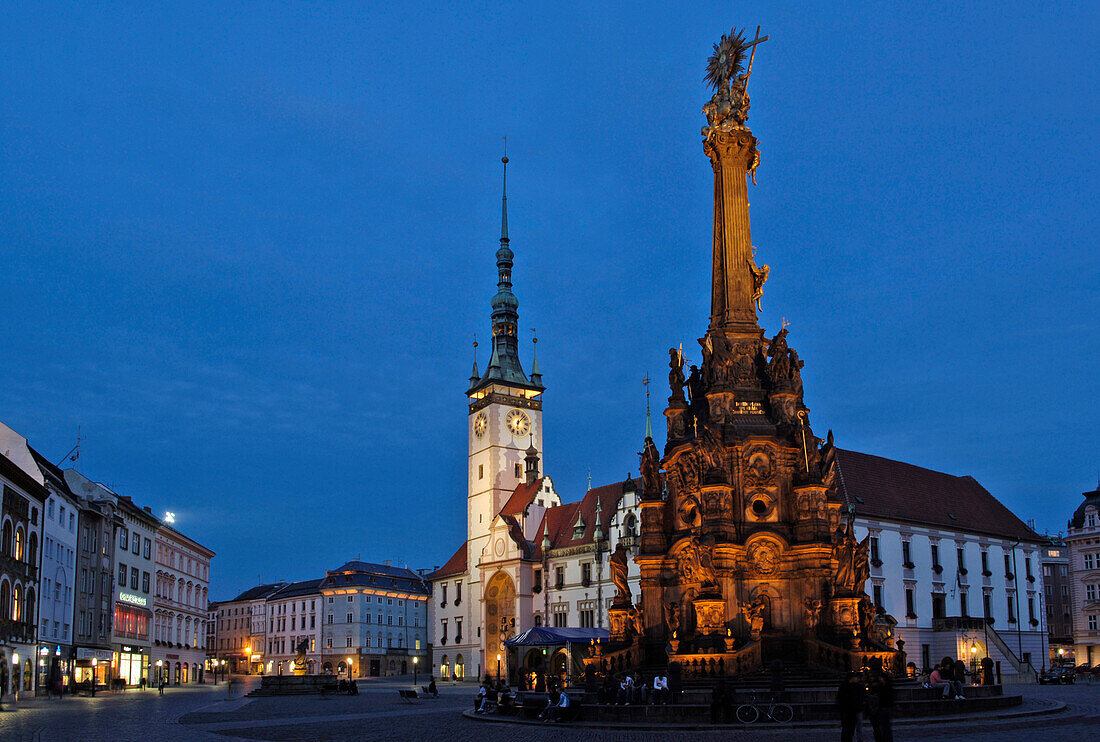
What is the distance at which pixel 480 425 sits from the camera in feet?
320

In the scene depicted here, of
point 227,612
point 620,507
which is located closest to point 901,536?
point 620,507

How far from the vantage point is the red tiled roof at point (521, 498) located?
87981mm

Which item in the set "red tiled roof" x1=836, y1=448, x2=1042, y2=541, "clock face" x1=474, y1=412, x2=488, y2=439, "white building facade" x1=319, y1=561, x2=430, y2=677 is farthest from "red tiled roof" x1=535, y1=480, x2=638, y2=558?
"white building facade" x1=319, y1=561, x2=430, y2=677

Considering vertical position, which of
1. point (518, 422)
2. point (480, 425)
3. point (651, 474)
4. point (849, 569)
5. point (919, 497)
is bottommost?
point (849, 569)

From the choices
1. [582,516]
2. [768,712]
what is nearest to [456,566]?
[582,516]

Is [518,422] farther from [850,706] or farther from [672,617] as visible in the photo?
[850,706]

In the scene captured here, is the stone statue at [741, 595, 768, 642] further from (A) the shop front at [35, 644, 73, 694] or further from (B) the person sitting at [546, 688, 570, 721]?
(A) the shop front at [35, 644, 73, 694]

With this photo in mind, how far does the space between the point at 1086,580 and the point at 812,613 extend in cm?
6435

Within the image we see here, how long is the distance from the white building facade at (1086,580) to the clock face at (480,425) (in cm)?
4971

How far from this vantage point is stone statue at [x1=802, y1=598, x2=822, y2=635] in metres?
24.2

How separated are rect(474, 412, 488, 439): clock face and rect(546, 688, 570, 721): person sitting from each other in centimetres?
7350

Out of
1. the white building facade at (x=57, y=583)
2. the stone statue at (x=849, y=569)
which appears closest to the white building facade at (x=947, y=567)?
the stone statue at (x=849, y=569)

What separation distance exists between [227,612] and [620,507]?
94.4 m

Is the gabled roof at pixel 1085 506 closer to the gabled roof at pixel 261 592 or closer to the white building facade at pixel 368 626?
the white building facade at pixel 368 626
